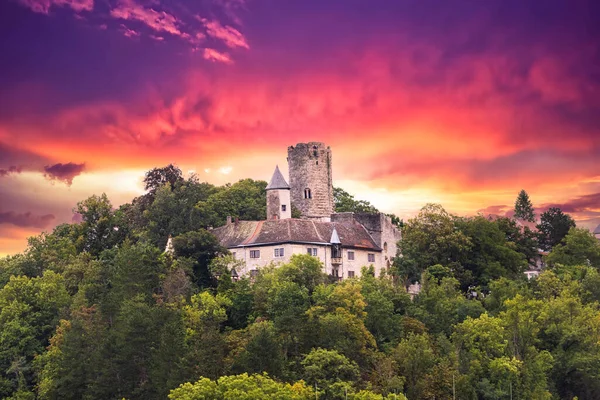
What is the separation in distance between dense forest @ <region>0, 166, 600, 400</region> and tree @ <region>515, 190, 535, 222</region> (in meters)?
53.0

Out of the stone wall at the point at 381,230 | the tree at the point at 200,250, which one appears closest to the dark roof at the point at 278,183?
the stone wall at the point at 381,230

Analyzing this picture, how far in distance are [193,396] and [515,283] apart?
40779 mm

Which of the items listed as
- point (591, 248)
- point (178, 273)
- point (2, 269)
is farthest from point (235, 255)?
point (591, 248)

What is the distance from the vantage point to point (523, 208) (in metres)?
169

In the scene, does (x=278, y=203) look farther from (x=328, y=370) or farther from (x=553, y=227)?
(x=553, y=227)

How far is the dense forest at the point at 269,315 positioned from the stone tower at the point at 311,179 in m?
4.13

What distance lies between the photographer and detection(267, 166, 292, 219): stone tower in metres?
98.4

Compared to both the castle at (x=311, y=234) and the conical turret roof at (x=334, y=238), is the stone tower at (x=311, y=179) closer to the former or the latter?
the castle at (x=311, y=234)

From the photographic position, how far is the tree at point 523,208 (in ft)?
548

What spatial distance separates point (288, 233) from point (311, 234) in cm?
222

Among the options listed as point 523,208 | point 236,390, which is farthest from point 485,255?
point 523,208

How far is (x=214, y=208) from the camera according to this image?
10362 centimetres

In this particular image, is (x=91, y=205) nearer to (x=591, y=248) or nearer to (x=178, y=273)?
(x=178, y=273)

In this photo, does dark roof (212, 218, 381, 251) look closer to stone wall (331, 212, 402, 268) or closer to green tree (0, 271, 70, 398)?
stone wall (331, 212, 402, 268)
